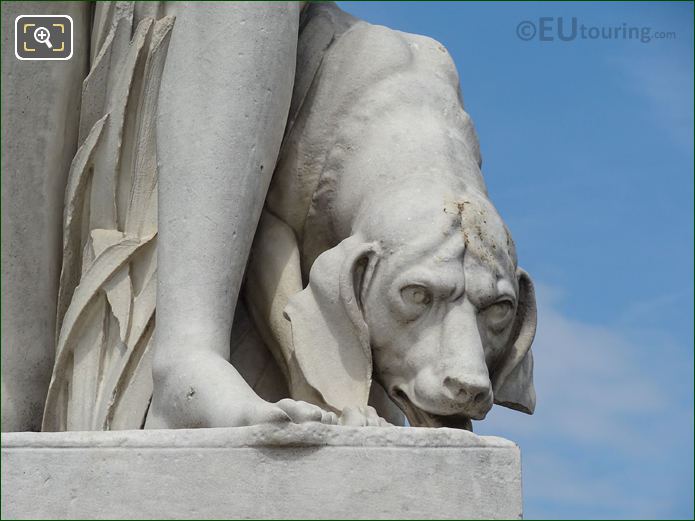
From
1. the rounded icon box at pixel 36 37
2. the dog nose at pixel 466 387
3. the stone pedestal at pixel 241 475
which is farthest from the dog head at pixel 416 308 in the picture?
the rounded icon box at pixel 36 37

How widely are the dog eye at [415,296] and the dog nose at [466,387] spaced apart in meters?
0.13

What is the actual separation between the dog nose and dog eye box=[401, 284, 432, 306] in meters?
0.13

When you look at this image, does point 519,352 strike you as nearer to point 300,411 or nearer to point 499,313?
point 499,313

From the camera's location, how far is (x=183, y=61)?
7.72 feet

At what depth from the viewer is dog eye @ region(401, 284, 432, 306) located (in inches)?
85.4

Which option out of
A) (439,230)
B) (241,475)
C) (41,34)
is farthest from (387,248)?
(41,34)

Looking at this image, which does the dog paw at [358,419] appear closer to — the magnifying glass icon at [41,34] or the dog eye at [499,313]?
the dog eye at [499,313]

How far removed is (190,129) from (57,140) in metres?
0.33

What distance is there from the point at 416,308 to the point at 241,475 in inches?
18.0

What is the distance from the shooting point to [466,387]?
6.95 feet

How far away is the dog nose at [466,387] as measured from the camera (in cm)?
211

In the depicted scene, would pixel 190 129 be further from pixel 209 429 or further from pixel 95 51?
pixel 209 429

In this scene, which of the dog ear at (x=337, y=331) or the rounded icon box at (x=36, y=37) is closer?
the dog ear at (x=337, y=331)

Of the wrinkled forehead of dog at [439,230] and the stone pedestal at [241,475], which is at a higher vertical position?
the wrinkled forehead of dog at [439,230]
